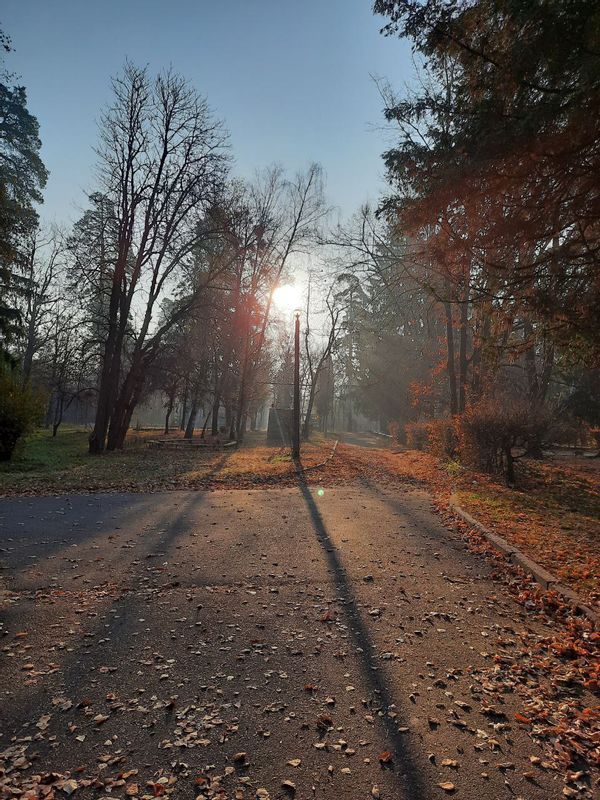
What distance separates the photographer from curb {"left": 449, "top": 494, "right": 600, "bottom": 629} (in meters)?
4.47

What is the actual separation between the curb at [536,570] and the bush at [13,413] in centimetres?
1281

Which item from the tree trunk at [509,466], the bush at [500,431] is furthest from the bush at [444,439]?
the tree trunk at [509,466]

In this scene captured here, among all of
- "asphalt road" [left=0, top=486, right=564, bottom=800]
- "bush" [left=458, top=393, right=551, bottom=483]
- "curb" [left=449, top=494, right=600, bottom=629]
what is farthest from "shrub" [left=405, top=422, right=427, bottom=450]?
"asphalt road" [left=0, top=486, right=564, bottom=800]

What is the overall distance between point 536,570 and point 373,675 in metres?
3.03

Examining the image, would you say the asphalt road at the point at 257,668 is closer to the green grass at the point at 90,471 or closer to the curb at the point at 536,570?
the curb at the point at 536,570

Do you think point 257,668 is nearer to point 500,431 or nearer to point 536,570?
point 536,570

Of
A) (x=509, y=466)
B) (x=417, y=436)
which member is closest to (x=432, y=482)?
Result: (x=509, y=466)

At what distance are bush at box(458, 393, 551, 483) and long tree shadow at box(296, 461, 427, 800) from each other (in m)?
6.84

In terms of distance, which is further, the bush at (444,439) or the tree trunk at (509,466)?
the bush at (444,439)

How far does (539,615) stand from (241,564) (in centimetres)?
331

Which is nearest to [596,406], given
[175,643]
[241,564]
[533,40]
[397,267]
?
[397,267]

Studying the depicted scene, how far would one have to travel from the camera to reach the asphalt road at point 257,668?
2.49 metres

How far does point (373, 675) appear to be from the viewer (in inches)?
135

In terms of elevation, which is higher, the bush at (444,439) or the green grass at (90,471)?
the bush at (444,439)
